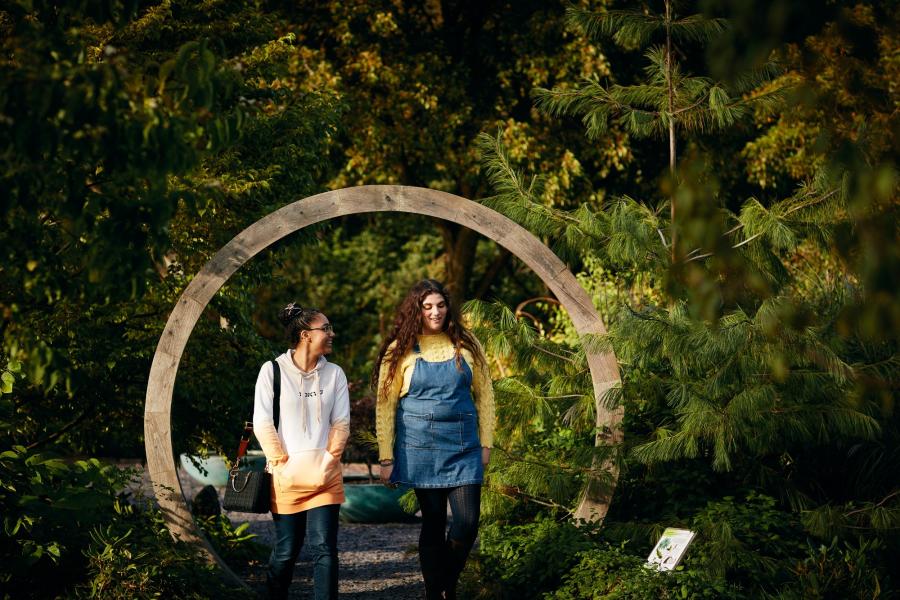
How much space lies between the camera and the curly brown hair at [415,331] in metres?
5.00

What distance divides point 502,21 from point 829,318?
29.5 feet

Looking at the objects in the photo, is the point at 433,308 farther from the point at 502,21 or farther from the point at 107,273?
the point at 502,21

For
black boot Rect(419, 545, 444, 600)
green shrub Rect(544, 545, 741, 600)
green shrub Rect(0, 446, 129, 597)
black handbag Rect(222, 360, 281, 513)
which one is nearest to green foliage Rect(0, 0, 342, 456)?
green shrub Rect(0, 446, 129, 597)

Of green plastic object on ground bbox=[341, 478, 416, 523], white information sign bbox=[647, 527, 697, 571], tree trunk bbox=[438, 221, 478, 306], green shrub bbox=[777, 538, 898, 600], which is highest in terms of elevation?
tree trunk bbox=[438, 221, 478, 306]

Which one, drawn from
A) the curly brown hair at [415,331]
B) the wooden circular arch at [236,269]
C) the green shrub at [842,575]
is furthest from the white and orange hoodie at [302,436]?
the green shrub at [842,575]

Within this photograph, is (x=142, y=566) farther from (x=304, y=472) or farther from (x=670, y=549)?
(x=670, y=549)

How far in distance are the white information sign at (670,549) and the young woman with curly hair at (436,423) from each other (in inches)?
34.2

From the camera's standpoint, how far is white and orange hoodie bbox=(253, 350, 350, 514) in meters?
4.71

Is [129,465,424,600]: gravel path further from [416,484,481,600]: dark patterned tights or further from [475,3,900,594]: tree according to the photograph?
[416,484,481,600]: dark patterned tights

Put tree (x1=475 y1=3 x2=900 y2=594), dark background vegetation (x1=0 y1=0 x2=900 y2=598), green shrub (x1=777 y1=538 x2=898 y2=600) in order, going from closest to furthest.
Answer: dark background vegetation (x1=0 y1=0 x2=900 y2=598) < green shrub (x1=777 y1=538 x2=898 y2=600) < tree (x1=475 y1=3 x2=900 y2=594)

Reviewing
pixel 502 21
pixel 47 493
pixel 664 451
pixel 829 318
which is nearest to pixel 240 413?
pixel 47 493

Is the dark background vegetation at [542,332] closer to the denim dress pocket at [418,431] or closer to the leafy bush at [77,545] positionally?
the leafy bush at [77,545]

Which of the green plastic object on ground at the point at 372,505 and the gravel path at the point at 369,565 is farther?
the green plastic object on ground at the point at 372,505

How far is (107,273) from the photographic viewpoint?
11.0ft
